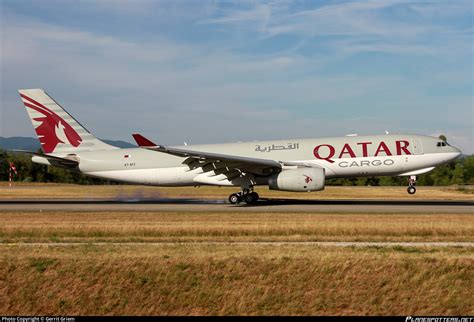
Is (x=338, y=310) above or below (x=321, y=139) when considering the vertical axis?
below

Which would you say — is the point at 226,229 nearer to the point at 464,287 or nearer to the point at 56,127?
the point at 464,287

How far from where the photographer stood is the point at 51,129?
42969 mm

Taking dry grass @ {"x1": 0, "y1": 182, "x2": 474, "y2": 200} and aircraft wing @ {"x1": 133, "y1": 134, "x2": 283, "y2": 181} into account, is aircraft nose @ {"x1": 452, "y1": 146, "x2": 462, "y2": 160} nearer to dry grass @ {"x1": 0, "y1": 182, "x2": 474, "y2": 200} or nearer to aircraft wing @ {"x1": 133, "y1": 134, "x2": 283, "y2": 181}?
dry grass @ {"x1": 0, "y1": 182, "x2": 474, "y2": 200}

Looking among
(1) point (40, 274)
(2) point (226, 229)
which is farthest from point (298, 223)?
(1) point (40, 274)

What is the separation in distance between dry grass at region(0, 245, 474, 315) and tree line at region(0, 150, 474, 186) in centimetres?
7511

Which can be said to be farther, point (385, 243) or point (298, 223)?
point (298, 223)

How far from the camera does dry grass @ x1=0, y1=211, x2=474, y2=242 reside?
23078mm

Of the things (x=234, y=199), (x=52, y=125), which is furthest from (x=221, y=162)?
(x=52, y=125)

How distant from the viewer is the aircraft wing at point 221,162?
36669 mm

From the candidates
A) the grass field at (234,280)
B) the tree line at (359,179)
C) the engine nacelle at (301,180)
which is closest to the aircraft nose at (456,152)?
the engine nacelle at (301,180)

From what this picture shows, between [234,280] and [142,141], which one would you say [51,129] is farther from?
[234,280]

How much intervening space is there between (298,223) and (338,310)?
450 inches

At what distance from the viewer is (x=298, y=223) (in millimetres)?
26875

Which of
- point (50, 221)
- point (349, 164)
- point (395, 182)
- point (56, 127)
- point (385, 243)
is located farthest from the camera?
point (395, 182)
